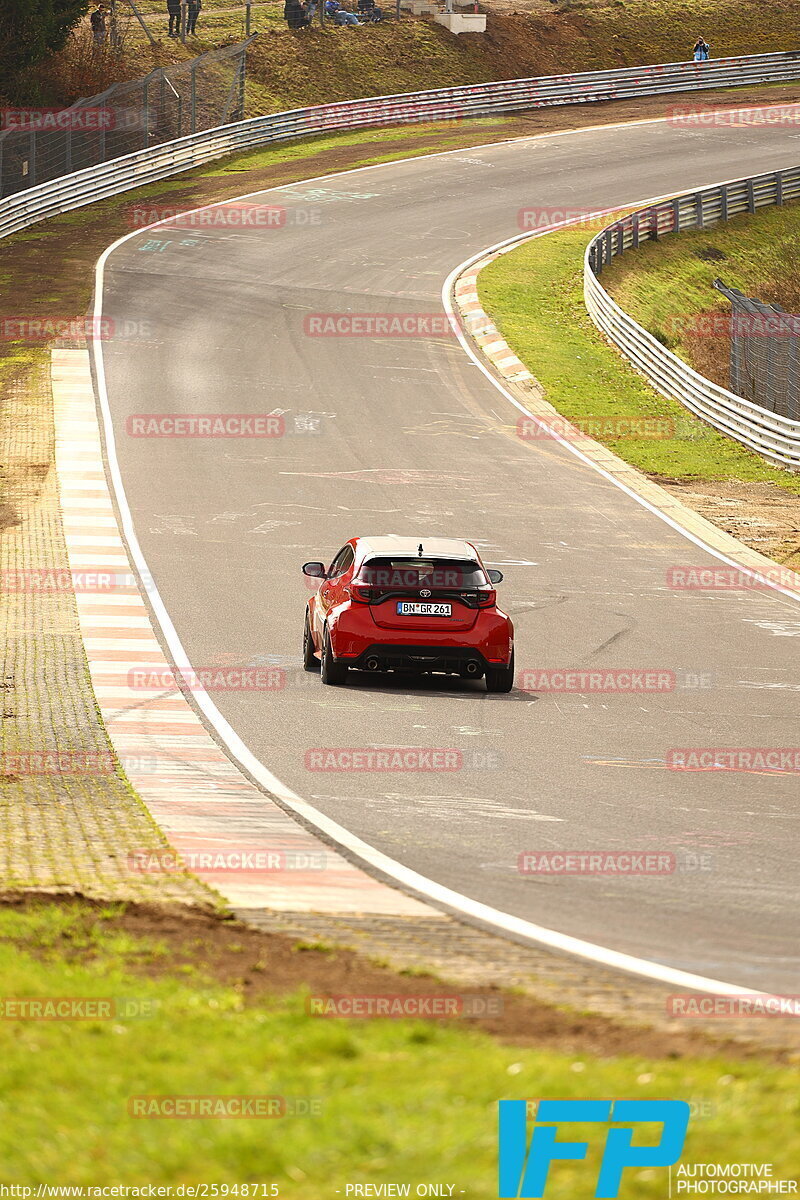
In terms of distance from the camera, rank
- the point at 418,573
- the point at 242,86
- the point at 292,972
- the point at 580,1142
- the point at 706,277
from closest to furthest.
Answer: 1. the point at 580,1142
2. the point at 292,972
3. the point at 418,573
4. the point at 706,277
5. the point at 242,86

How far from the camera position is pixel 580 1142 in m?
4.86

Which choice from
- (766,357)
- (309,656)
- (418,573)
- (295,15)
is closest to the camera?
(418,573)

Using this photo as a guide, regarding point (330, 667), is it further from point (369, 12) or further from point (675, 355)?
point (369, 12)

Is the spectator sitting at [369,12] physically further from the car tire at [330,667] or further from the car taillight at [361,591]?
the car tire at [330,667]

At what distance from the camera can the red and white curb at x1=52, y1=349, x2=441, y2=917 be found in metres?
8.79

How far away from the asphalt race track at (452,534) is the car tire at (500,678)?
0.63 feet

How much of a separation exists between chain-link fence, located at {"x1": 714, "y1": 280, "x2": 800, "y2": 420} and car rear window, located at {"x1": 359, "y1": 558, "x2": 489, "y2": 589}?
964 inches

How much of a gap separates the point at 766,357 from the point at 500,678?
27.0 m

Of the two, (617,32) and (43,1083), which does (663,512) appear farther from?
(617,32)

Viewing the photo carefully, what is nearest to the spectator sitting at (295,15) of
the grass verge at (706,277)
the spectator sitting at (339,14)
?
the spectator sitting at (339,14)

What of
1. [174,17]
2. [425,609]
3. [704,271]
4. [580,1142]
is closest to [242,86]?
[174,17]

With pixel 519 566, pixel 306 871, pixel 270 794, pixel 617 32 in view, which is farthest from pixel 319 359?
pixel 617 32

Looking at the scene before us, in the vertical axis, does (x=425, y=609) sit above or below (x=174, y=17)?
below

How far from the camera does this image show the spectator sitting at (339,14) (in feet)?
232
